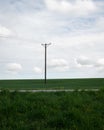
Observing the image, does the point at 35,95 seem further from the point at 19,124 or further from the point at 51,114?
the point at 19,124

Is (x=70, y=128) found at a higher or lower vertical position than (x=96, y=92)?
lower

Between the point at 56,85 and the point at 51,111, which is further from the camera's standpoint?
the point at 56,85

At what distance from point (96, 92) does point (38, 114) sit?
6.76 meters

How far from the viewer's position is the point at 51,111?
17.3m

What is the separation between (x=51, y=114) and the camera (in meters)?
17.0

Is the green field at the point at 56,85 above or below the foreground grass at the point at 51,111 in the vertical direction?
above

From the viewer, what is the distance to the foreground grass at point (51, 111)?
15.6 m

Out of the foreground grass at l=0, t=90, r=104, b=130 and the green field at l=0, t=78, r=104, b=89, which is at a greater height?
the green field at l=0, t=78, r=104, b=89

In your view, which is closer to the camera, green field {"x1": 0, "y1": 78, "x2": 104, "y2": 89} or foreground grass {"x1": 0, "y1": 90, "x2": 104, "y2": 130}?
foreground grass {"x1": 0, "y1": 90, "x2": 104, "y2": 130}

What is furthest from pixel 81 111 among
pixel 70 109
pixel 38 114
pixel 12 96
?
pixel 12 96

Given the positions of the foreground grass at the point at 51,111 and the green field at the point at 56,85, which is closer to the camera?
the foreground grass at the point at 51,111

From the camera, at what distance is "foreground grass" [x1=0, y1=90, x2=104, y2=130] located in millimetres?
15562

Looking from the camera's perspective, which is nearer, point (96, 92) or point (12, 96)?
point (12, 96)

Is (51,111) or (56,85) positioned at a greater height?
(56,85)
